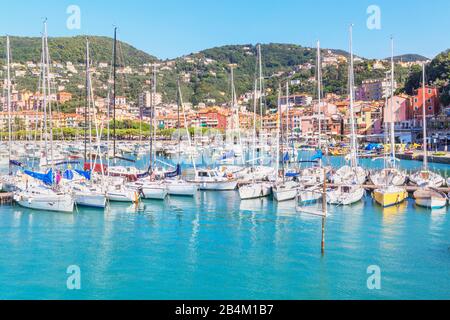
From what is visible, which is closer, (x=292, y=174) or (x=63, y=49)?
(x=292, y=174)

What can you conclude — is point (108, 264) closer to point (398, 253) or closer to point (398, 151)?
point (398, 253)

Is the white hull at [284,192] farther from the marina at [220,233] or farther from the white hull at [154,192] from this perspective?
the white hull at [154,192]

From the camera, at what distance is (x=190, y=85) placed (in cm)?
16488

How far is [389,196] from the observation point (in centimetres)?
2506

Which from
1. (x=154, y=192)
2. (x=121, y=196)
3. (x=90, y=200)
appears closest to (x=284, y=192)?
(x=154, y=192)

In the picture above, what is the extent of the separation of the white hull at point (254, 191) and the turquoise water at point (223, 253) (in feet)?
7.76

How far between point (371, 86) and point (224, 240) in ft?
325

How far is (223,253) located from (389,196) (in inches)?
445

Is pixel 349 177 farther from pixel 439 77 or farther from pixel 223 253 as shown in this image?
pixel 439 77

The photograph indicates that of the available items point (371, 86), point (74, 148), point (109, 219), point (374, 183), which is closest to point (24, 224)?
point (109, 219)

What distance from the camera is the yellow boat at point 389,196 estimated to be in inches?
982

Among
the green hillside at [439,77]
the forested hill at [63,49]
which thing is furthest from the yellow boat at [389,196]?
the forested hill at [63,49]

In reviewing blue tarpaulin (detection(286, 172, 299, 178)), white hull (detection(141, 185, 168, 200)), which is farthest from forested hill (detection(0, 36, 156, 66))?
white hull (detection(141, 185, 168, 200))
